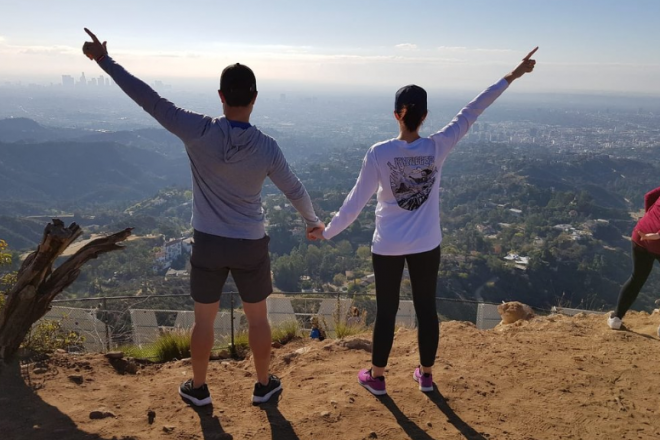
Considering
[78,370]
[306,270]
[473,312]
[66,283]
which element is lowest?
[306,270]

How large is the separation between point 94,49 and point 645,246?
13.7 feet

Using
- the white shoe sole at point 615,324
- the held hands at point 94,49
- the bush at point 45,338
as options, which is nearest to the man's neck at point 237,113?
the held hands at point 94,49

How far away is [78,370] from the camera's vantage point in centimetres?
337

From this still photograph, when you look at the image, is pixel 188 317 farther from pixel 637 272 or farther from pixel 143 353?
pixel 637 272

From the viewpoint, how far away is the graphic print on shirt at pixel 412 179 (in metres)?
2.51

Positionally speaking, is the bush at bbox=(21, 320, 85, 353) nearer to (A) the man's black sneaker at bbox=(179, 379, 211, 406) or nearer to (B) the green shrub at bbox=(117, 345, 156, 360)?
(B) the green shrub at bbox=(117, 345, 156, 360)

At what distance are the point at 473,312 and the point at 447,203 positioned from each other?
39881 mm

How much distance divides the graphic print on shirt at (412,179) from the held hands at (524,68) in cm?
99

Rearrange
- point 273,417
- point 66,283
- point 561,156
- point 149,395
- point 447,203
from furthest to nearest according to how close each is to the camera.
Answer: point 561,156, point 447,203, point 66,283, point 149,395, point 273,417

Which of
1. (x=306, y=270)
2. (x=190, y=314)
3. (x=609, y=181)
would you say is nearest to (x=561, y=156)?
(x=609, y=181)

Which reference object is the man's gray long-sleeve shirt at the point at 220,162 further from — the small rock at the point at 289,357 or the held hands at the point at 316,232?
the small rock at the point at 289,357

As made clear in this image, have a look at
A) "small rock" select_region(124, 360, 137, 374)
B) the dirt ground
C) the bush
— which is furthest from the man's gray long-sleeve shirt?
the bush

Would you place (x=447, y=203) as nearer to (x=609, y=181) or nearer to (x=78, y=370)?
(x=609, y=181)

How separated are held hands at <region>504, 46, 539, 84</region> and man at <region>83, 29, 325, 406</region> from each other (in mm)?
1611
